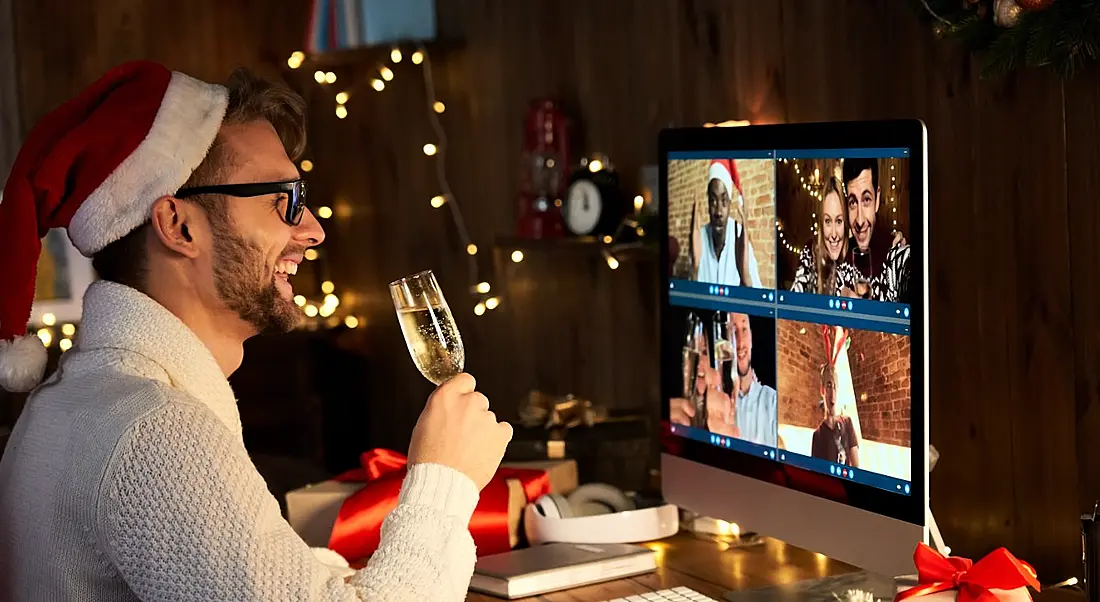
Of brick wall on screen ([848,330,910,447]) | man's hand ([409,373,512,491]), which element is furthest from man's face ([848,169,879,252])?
man's hand ([409,373,512,491])

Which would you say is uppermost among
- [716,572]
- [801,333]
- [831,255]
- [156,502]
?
[831,255]

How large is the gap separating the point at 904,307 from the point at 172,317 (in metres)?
0.86

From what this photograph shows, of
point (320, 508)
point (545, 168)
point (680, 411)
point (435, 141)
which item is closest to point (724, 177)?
point (680, 411)

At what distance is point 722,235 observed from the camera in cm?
189

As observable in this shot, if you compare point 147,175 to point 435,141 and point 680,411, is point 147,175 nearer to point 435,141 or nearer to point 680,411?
point 680,411

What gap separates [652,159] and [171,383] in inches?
50.0

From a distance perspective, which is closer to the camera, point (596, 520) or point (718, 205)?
point (718, 205)

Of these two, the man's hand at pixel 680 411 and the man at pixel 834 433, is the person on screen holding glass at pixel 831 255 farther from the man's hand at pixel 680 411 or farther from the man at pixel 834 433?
the man's hand at pixel 680 411

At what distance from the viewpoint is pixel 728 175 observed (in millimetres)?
1868

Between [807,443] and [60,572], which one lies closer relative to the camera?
[60,572]

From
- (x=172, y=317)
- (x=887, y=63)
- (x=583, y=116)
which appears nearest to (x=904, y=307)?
(x=887, y=63)

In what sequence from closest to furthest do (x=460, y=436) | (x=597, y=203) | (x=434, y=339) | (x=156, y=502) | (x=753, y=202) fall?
(x=156, y=502)
(x=460, y=436)
(x=434, y=339)
(x=753, y=202)
(x=597, y=203)

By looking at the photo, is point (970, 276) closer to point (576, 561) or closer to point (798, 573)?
point (798, 573)

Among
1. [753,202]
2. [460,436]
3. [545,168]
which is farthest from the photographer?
[545,168]
